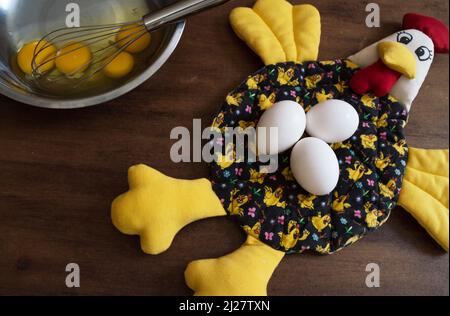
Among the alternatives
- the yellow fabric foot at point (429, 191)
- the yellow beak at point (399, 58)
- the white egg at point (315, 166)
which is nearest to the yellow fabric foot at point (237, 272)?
the white egg at point (315, 166)

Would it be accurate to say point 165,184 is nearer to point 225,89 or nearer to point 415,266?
point 225,89

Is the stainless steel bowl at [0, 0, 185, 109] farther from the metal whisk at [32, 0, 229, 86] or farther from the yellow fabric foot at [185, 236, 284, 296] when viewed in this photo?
the yellow fabric foot at [185, 236, 284, 296]

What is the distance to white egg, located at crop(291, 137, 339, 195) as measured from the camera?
55 cm

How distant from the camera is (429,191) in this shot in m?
0.61

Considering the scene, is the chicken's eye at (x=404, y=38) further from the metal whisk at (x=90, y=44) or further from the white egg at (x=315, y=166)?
the metal whisk at (x=90, y=44)

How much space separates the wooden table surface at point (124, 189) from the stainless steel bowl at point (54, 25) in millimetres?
35

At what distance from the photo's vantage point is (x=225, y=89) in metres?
0.65

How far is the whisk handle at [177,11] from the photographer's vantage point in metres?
0.57

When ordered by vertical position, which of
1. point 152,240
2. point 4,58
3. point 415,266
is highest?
point 4,58

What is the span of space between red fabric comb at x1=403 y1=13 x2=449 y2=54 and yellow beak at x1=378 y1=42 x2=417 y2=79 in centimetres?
6

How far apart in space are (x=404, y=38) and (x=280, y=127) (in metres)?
0.27

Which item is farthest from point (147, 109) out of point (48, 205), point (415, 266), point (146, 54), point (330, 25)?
point (415, 266)

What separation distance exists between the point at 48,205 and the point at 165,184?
0.17 metres

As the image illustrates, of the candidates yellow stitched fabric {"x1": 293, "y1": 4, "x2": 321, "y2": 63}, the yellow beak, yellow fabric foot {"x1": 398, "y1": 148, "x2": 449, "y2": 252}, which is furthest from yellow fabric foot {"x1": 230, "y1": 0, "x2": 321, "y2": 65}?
yellow fabric foot {"x1": 398, "y1": 148, "x2": 449, "y2": 252}
